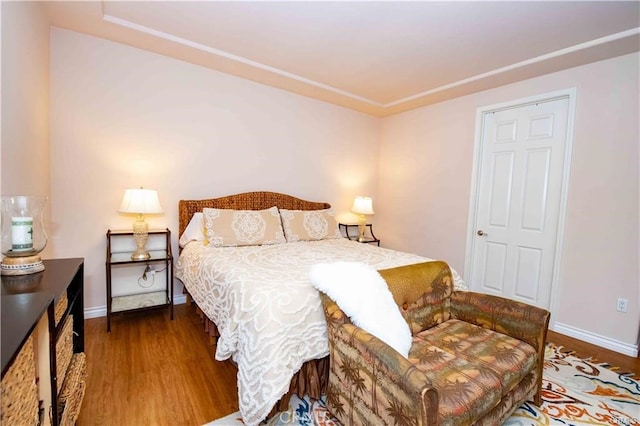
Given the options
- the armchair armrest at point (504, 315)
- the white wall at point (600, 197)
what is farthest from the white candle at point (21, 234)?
the white wall at point (600, 197)

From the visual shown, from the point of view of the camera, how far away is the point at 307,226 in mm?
3426

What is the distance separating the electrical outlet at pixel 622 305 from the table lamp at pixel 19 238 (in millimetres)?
4074

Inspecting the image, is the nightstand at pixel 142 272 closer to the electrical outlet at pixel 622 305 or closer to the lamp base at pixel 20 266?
the lamp base at pixel 20 266

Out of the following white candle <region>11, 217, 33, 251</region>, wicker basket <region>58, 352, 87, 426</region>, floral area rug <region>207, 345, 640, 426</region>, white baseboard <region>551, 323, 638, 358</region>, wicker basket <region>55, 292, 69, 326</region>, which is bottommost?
floral area rug <region>207, 345, 640, 426</region>

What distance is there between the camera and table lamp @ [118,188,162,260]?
103 inches

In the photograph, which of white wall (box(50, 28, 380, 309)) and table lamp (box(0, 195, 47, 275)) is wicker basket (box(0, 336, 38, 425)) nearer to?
table lamp (box(0, 195, 47, 275))

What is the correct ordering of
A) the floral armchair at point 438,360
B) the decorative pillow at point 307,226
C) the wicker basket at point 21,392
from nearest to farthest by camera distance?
the wicker basket at point 21,392 → the floral armchair at point 438,360 → the decorative pillow at point 307,226

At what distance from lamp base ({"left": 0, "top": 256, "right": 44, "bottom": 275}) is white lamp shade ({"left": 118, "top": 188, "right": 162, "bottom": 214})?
4.29 feet

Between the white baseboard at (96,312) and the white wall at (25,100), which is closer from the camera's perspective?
the white wall at (25,100)

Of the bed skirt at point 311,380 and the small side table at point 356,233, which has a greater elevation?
the small side table at point 356,233

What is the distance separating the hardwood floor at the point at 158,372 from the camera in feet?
5.52

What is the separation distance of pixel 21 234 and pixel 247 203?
7.32 feet

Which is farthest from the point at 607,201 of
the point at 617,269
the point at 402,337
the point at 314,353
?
the point at 314,353

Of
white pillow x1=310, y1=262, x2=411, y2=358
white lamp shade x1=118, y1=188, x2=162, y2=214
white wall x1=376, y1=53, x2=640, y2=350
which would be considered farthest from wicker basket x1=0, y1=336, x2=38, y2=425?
white wall x1=376, y1=53, x2=640, y2=350
